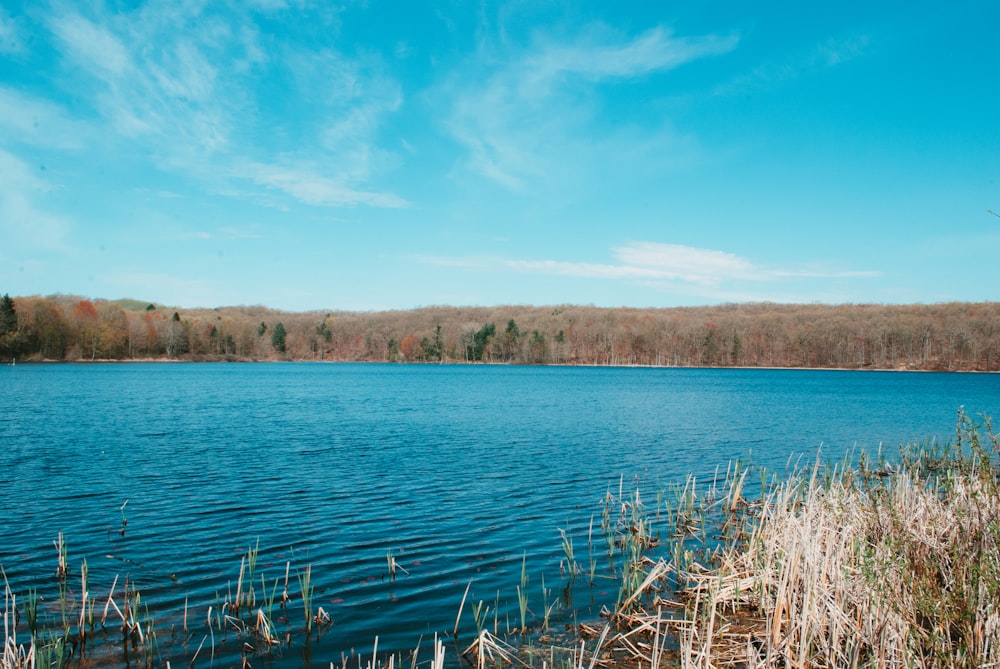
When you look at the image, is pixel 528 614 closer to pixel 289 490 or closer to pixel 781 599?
pixel 781 599

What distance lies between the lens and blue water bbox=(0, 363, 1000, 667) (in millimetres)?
10016

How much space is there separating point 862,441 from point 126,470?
1208 inches

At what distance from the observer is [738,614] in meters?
8.56

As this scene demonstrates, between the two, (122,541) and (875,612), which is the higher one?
(875,612)

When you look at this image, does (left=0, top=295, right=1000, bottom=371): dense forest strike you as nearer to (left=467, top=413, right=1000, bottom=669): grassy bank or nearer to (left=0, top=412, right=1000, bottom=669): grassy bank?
(left=0, top=412, right=1000, bottom=669): grassy bank

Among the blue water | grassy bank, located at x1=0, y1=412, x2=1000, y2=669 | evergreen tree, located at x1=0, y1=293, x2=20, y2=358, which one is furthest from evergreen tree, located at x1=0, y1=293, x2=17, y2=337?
grassy bank, located at x1=0, y1=412, x2=1000, y2=669

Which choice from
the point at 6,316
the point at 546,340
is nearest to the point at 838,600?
the point at 6,316

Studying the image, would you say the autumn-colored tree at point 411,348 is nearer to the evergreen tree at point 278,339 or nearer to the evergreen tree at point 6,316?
the evergreen tree at point 278,339

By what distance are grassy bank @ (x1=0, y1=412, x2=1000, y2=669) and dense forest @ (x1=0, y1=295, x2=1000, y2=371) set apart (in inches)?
4832

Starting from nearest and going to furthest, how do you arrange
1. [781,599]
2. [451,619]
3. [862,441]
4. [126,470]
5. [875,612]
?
[875,612] → [781,599] → [451,619] → [126,470] → [862,441]

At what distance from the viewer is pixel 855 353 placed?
451 ft

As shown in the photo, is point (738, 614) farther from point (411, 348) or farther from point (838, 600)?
point (411, 348)

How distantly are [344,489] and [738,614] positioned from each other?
1192 centimetres

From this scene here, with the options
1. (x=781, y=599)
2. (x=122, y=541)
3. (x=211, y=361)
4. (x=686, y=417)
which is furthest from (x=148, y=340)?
(x=781, y=599)
